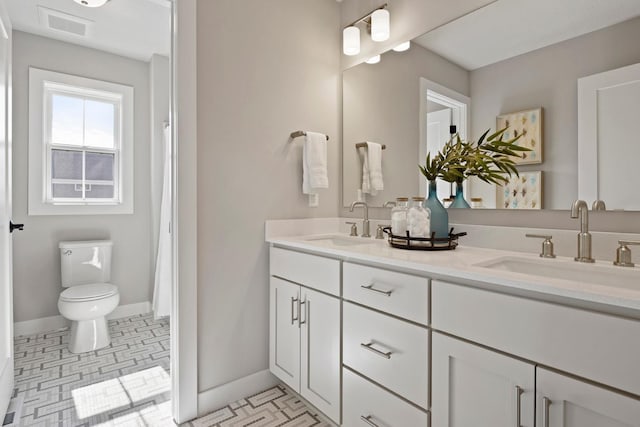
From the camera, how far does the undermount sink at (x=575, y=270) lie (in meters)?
1.04

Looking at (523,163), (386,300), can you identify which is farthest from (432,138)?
(386,300)

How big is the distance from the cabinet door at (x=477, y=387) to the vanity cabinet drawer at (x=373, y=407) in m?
0.10

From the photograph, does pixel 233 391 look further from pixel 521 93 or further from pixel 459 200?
pixel 521 93

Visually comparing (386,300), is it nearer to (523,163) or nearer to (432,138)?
(523,163)

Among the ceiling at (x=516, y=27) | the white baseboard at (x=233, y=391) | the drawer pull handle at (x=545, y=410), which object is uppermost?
the ceiling at (x=516, y=27)

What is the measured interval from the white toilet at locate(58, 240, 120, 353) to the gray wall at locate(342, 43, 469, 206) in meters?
1.94

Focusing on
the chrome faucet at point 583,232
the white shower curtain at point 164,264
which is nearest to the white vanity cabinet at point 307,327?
the chrome faucet at point 583,232

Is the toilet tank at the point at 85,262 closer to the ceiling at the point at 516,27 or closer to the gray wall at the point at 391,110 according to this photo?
the gray wall at the point at 391,110

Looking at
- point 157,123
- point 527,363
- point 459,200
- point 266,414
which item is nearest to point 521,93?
point 459,200

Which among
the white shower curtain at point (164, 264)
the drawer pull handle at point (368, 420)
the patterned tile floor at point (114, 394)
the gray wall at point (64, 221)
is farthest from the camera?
the white shower curtain at point (164, 264)

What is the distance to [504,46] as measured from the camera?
4.90ft

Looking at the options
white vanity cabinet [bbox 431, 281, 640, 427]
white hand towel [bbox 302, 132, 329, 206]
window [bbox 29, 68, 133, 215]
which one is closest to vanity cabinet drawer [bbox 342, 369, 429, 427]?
white vanity cabinet [bbox 431, 281, 640, 427]

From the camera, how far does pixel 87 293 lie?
2500 mm

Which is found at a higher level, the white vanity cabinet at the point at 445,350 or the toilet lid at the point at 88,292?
the white vanity cabinet at the point at 445,350
